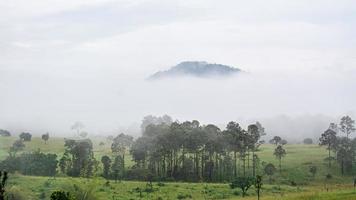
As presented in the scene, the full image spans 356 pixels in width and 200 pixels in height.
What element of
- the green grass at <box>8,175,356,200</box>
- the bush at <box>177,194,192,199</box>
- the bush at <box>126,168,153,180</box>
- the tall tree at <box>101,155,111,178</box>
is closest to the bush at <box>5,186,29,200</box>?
the green grass at <box>8,175,356,200</box>

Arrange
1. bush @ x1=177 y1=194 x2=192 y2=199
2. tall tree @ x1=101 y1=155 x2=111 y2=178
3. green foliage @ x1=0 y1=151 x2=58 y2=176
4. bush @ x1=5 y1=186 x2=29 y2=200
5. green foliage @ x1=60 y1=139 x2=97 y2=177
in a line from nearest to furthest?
bush @ x1=5 y1=186 x2=29 y2=200
bush @ x1=177 y1=194 x2=192 y2=199
tall tree @ x1=101 y1=155 x2=111 y2=178
green foliage @ x1=0 y1=151 x2=58 y2=176
green foliage @ x1=60 y1=139 x2=97 y2=177

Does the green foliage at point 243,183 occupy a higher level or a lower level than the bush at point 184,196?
higher

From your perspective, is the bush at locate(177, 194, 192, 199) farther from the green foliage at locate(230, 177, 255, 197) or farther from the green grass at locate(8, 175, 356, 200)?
the green foliage at locate(230, 177, 255, 197)

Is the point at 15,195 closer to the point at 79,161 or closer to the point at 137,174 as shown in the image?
the point at 137,174

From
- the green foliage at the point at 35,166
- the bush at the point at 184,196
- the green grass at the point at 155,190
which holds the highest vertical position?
the green foliage at the point at 35,166

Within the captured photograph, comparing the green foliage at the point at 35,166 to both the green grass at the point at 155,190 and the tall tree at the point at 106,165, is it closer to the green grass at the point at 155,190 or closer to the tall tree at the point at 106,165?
the tall tree at the point at 106,165

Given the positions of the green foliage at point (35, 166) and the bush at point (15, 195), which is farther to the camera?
the green foliage at point (35, 166)

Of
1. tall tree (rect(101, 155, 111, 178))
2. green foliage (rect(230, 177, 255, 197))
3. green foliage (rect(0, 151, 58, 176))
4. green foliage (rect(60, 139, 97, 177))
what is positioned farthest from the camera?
green foliage (rect(60, 139, 97, 177))

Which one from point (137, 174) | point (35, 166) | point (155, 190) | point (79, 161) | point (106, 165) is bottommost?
point (155, 190)

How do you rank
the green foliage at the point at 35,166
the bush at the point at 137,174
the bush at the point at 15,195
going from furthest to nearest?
the green foliage at the point at 35,166, the bush at the point at 137,174, the bush at the point at 15,195

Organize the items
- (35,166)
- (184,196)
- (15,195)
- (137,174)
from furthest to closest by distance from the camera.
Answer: (35,166) → (137,174) → (184,196) → (15,195)

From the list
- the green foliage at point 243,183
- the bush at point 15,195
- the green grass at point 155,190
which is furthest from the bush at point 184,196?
the bush at point 15,195

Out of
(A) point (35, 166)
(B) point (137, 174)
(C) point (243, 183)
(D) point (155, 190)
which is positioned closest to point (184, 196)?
(D) point (155, 190)

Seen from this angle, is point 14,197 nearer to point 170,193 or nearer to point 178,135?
point 170,193
